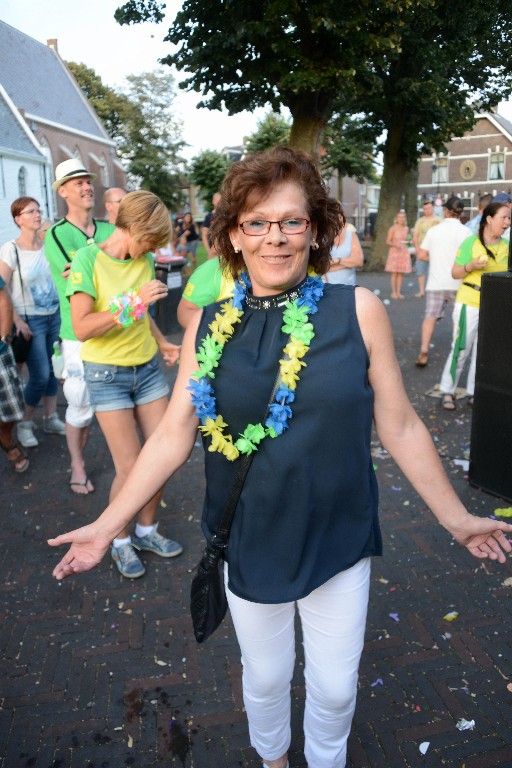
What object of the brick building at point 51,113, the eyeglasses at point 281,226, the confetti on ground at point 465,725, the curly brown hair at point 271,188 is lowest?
the confetti on ground at point 465,725

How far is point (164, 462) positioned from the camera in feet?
6.84

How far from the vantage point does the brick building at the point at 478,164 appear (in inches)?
2115

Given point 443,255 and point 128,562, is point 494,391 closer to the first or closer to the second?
point 128,562

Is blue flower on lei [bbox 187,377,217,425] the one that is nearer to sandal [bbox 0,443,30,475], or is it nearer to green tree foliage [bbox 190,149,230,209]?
sandal [bbox 0,443,30,475]

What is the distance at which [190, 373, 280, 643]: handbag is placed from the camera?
6.38 feet

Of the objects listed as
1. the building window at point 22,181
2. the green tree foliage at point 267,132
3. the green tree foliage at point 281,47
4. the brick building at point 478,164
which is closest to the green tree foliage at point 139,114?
the green tree foliage at point 267,132

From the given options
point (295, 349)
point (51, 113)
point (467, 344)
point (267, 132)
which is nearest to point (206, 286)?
point (295, 349)

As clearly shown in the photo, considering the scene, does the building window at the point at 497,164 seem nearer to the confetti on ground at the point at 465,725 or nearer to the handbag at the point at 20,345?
the handbag at the point at 20,345

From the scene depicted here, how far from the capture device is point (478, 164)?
5562 centimetres

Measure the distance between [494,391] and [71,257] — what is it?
316cm

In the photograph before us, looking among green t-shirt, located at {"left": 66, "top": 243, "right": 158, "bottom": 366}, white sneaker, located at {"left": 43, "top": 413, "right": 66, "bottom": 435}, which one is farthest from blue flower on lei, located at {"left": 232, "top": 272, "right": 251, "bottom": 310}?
white sneaker, located at {"left": 43, "top": 413, "right": 66, "bottom": 435}

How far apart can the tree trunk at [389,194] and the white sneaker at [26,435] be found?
1645 cm

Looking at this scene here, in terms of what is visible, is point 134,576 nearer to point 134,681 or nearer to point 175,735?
point 134,681

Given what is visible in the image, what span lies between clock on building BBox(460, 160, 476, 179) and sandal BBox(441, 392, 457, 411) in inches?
2175
